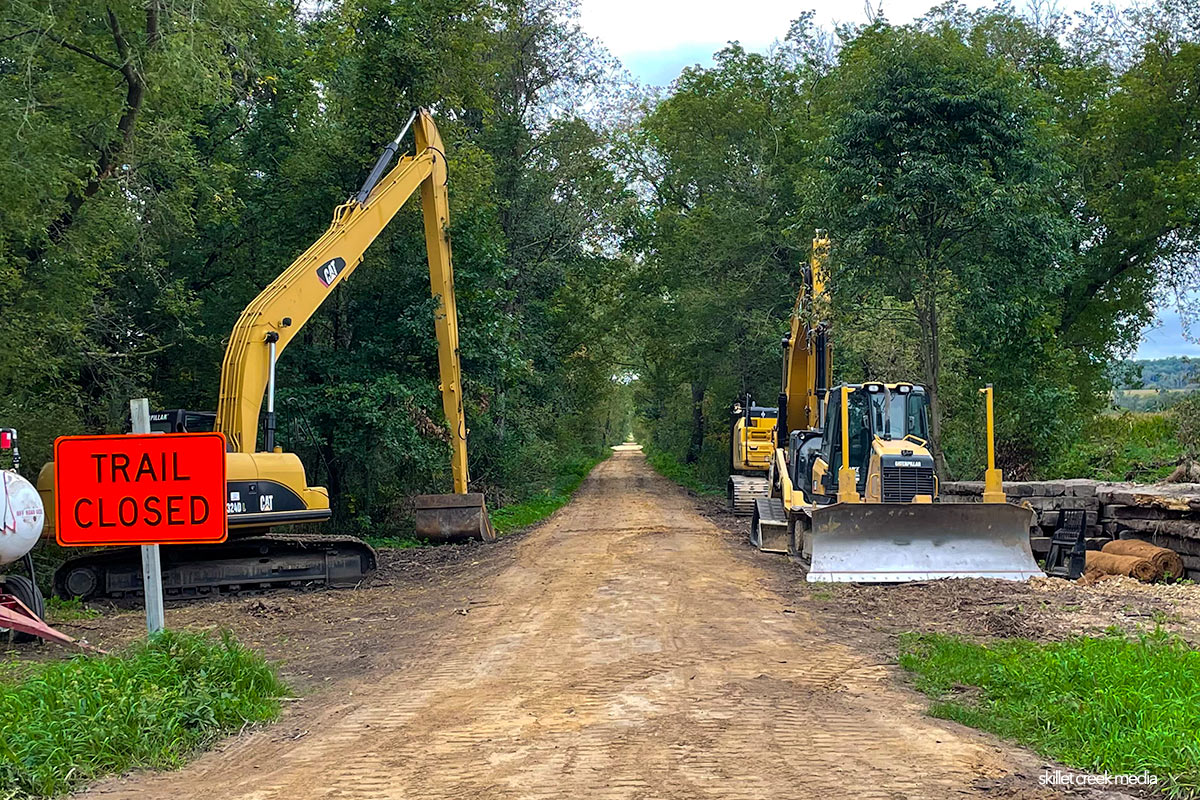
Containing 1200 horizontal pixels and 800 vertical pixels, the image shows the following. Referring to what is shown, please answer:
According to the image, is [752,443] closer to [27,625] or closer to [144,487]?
[27,625]

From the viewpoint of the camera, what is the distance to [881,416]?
48.5 ft

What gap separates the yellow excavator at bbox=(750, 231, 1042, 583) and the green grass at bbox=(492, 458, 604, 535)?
7.35 m

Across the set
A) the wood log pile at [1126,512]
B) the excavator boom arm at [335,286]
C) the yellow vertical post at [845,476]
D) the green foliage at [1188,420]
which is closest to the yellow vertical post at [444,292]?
the excavator boom arm at [335,286]

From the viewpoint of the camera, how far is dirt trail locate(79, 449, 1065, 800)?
5199 mm

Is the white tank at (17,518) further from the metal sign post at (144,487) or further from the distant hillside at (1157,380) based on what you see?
the distant hillside at (1157,380)

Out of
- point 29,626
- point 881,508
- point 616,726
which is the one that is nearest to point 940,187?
point 881,508

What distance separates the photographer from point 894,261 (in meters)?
18.0

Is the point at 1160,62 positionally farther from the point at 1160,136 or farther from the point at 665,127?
the point at 665,127

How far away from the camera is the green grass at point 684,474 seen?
3638 centimetres

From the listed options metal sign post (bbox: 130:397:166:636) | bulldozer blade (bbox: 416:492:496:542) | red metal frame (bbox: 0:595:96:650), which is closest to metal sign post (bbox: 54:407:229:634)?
metal sign post (bbox: 130:397:166:636)

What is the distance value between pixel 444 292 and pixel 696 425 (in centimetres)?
2873

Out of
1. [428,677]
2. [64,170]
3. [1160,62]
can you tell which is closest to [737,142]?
[1160,62]

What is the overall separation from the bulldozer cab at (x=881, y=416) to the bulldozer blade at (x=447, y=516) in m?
6.50

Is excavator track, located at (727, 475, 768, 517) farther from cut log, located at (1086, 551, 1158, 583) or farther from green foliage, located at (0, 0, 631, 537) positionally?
cut log, located at (1086, 551, 1158, 583)
